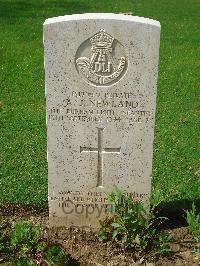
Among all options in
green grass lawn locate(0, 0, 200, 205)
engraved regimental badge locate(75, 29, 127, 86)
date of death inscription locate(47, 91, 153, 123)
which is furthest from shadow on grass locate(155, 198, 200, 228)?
engraved regimental badge locate(75, 29, 127, 86)

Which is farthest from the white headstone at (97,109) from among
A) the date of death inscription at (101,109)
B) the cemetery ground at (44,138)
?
the cemetery ground at (44,138)

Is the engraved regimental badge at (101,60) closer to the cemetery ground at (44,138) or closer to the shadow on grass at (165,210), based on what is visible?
the cemetery ground at (44,138)

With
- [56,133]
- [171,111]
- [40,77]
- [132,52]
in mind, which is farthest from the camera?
[40,77]

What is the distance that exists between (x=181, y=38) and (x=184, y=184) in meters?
8.34

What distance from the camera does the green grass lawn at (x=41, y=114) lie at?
564cm

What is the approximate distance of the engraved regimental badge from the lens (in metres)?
3.87

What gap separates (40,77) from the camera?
935 cm

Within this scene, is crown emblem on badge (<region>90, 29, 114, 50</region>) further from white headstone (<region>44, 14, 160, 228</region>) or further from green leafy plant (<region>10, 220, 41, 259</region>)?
green leafy plant (<region>10, 220, 41, 259</region>)

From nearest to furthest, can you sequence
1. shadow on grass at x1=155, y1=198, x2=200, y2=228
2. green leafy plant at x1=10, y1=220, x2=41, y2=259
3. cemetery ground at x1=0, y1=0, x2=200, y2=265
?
green leafy plant at x1=10, y1=220, x2=41, y2=259 → cemetery ground at x1=0, y1=0, x2=200, y2=265 → shadow on grass at x1=155, y1=198, x2=200, y2=228

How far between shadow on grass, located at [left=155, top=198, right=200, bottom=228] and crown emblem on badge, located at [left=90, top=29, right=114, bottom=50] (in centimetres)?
180

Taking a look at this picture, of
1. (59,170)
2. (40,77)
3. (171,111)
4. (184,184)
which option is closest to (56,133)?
(59,170)

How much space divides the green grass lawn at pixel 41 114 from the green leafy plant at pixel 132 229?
0.79 ft

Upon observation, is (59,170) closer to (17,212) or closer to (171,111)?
(17,212)

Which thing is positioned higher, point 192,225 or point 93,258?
point 192,225
